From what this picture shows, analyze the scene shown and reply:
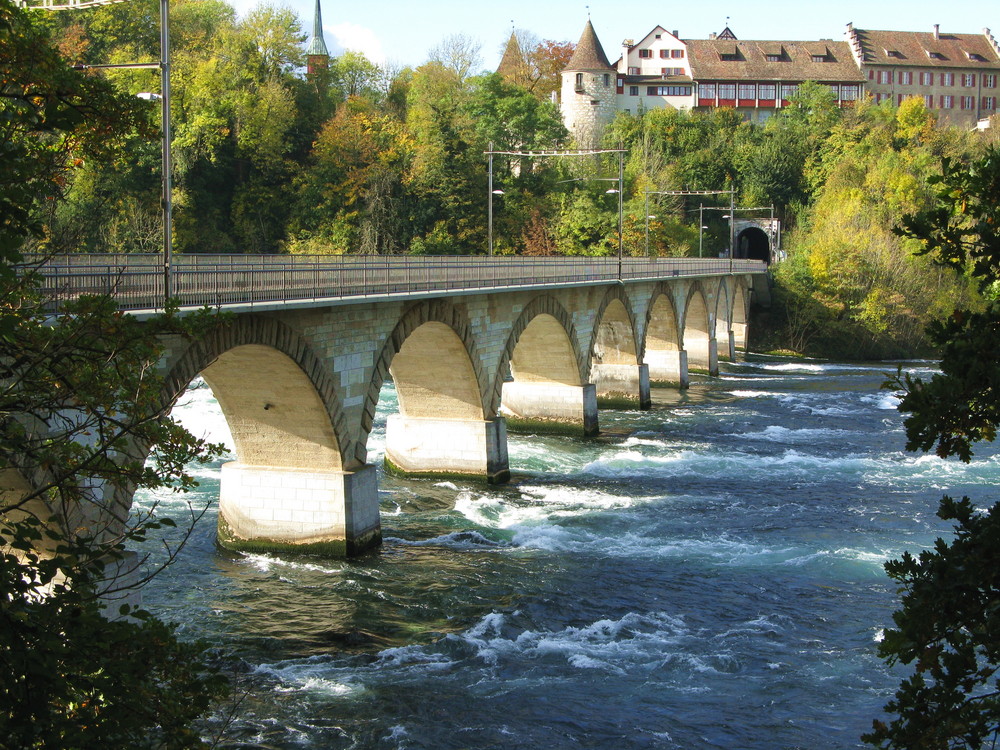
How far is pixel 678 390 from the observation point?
54594mm

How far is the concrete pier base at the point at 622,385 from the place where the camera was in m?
48.2

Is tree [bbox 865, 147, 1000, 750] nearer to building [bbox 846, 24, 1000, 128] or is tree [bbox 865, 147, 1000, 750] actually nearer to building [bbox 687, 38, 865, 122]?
building [bbox 687, 38, 865, 122]

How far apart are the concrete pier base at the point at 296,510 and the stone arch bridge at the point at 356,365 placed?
0.03 m

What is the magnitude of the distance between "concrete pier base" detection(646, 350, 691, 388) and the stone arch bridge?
38.9ft

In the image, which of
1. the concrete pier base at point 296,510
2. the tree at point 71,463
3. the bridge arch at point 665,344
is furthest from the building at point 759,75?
the tree at point 71,463

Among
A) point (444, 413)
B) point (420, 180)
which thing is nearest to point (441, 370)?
point (444, 413)

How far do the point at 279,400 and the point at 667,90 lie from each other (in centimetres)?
9063

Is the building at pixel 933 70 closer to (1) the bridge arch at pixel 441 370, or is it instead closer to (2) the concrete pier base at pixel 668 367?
(2) the concrete pier base at pixel 668 367

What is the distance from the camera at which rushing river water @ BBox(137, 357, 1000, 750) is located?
1602 cm

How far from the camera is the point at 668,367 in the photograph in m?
55.5

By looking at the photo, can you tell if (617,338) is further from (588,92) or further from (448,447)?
(588,92)

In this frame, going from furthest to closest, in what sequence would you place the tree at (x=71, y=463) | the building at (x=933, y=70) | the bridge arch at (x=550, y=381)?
the building at (x=933, y=70), the bridge arch at (x=550, y=381), the tree at (x=71, y=463)

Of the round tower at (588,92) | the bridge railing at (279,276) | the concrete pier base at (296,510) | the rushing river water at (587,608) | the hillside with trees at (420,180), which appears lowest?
the rushing river water at (587,608)

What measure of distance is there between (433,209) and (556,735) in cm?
5444
